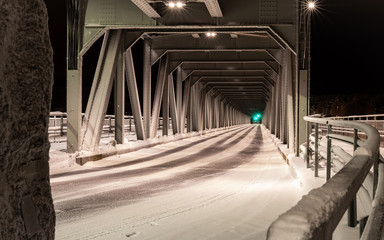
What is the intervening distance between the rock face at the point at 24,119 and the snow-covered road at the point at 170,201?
75.4 inches

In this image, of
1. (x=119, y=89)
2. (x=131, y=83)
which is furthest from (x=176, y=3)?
(x=131, y=83)

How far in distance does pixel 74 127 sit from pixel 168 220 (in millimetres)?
7546

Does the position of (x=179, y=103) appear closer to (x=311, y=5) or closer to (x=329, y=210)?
(x=311, y=5)

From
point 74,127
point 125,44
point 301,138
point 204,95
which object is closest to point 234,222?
point 301,138

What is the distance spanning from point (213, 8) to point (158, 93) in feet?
25.7

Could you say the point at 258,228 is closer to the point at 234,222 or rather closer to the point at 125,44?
the point at 234,222

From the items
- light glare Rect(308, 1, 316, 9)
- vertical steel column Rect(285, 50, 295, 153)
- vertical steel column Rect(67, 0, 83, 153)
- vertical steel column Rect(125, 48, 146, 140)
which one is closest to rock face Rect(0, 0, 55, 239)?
vertical steel column Rect(67, 0, 83, 153)

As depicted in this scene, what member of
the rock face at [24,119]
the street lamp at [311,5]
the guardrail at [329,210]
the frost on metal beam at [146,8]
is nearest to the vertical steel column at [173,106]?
the frost on metal beam at [146,8]

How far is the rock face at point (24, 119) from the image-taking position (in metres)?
2.04

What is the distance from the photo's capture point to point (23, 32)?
7.34 ft

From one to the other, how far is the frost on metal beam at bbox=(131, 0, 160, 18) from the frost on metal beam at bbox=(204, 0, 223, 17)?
1.69 m

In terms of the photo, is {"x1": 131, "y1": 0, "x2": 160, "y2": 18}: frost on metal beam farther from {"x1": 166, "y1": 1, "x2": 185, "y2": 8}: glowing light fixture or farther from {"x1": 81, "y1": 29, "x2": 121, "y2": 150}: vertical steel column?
{"x1": 81, "y1": 29, "x2": 121, "y2": 150}: vertical steel column

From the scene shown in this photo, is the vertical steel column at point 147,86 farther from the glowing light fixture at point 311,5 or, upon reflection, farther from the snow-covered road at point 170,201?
the glowing light fixture at point 311,5

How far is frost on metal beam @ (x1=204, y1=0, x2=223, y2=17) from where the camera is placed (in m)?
11.0
